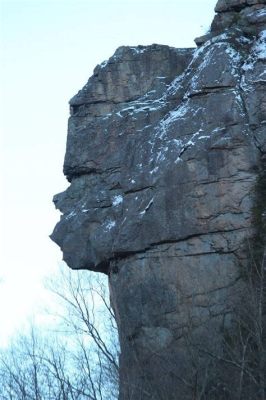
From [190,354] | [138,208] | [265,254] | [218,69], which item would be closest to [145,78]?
[218,69]

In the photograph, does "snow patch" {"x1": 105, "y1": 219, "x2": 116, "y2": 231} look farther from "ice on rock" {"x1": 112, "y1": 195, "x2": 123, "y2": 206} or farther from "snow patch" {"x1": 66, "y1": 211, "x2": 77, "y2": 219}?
"snow patch" {"x1": 66, "y1": 211, "x2": 77, "y2": 219}

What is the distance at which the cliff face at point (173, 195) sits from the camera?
76.9ft

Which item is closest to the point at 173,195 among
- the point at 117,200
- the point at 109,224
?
the point at 117,200

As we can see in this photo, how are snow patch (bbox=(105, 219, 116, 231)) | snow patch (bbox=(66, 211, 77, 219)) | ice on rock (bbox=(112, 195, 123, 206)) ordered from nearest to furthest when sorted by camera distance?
snow patch (bbox=(105, 219, 116, 231)) → ice on rock (bbox=(112, 195, 123, 206)) → snow patch (bbox=(66, 211, 77, 219))

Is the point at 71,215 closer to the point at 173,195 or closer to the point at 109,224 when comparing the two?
the point at 109,224

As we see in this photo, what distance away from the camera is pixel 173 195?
79.7 feet

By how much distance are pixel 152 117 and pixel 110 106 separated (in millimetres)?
1756

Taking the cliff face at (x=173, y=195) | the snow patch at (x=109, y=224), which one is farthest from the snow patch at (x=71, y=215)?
the snow patch at (x=109, y=224)

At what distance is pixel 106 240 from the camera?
25.2 m

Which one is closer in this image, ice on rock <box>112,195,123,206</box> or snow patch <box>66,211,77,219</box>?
ice on rock <box>112,195,123,206</box>

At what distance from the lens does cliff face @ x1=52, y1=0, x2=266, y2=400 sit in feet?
76.9

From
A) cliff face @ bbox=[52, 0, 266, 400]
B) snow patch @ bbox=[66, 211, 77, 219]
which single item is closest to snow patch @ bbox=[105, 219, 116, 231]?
cliff face @ bbox=[52, 0, 266, 400]

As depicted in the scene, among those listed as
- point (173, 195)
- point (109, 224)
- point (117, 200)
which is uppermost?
point (117, 200)

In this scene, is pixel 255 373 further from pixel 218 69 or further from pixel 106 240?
pixel 218 69
